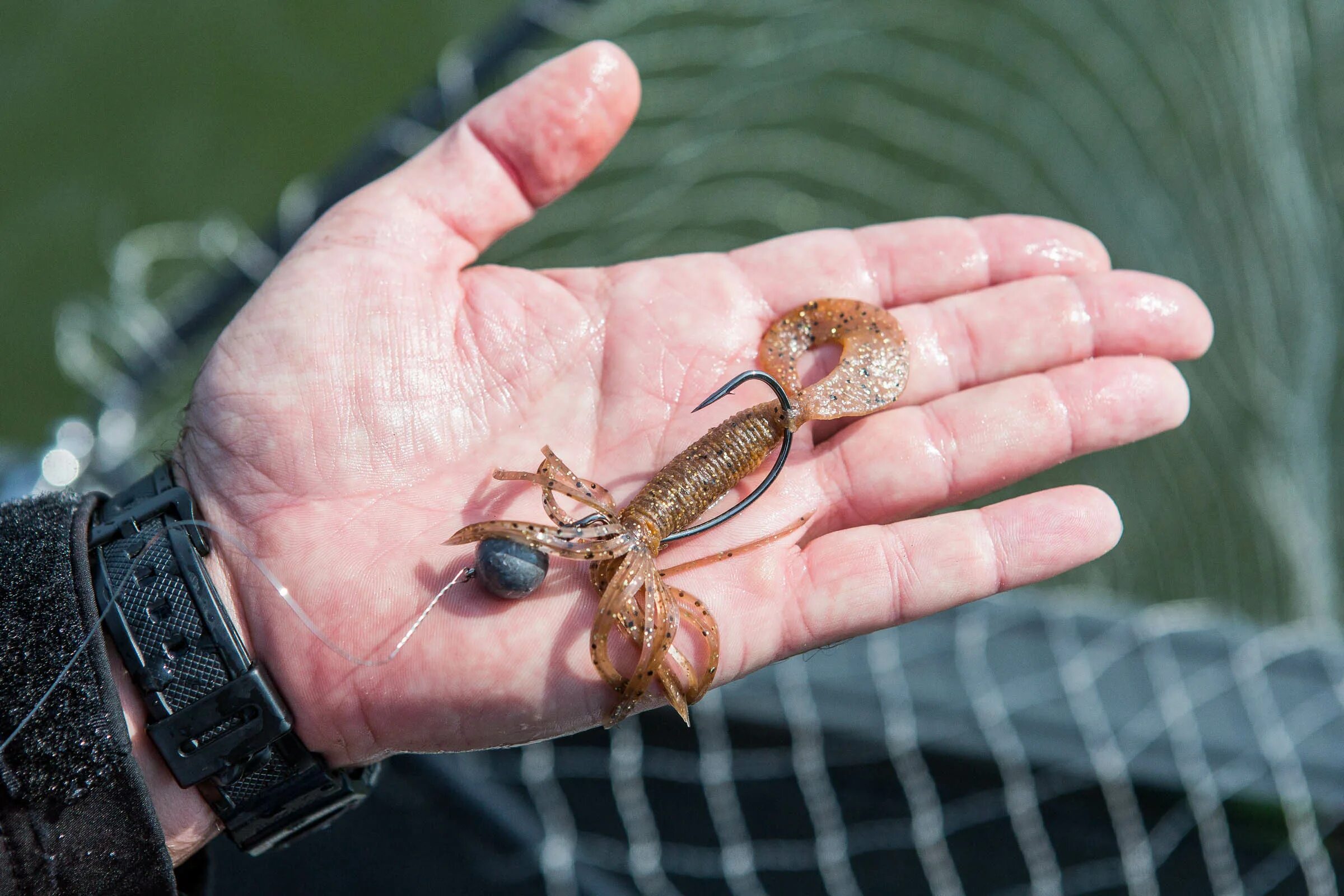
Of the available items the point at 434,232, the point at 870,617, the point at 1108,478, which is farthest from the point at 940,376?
the point at 1108,478

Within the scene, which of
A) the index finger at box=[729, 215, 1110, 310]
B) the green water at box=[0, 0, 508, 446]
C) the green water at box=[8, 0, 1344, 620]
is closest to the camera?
the index finger at box=[729, 215, 1110, 310]

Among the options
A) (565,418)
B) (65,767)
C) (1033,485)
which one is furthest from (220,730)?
(1033,485)

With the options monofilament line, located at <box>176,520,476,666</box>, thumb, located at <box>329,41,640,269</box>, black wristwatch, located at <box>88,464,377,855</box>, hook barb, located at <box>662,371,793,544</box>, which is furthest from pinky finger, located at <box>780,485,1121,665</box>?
thumb, located at <box>329,41,640,269</box>

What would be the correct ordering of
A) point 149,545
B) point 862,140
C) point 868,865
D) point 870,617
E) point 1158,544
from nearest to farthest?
1. point 149,545
2. point 870,617
3. point 868,865
4. point 1158,544
5. point 862,140

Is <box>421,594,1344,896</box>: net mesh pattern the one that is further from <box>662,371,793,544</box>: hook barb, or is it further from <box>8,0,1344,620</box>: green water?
<box>8,0,1344,620</box>: green water

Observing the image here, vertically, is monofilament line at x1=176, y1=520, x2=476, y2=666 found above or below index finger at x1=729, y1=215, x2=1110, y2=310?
below

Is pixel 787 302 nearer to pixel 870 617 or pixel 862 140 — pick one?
pixel 870 617

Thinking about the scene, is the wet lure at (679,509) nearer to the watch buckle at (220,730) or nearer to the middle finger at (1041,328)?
the middle finger at (1041,328)

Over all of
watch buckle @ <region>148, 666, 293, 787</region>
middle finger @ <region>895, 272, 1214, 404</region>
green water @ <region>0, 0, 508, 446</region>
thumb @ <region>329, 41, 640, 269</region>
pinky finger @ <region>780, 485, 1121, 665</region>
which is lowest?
pinky finger @ <region>780, 485, 1121, 665</region>

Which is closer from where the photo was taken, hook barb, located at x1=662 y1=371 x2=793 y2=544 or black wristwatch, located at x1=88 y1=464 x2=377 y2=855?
black wristwatch, located at x1=88 y1=464 x2=377 y2=855
